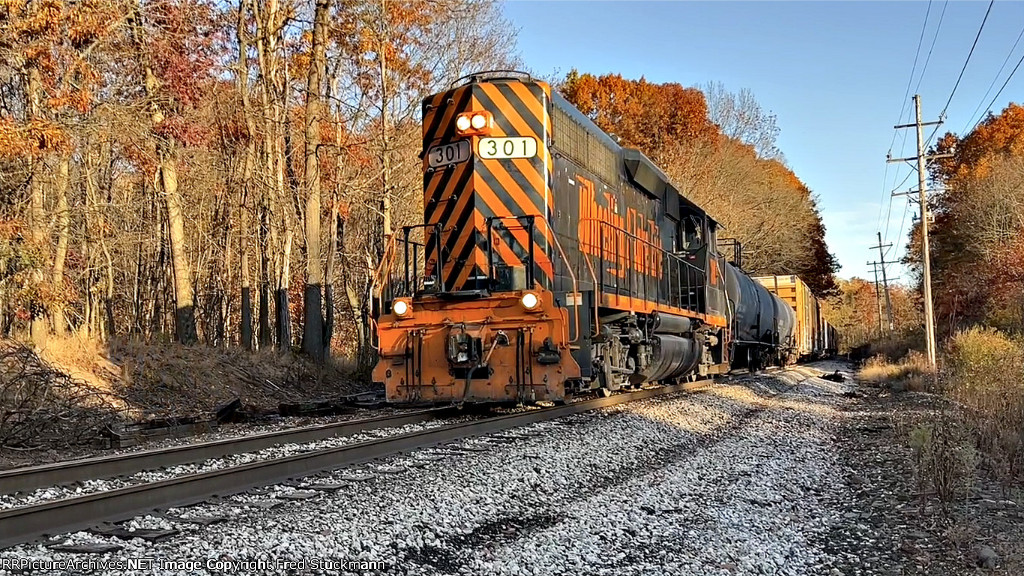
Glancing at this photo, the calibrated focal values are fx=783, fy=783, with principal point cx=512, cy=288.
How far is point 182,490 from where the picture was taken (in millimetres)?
4574

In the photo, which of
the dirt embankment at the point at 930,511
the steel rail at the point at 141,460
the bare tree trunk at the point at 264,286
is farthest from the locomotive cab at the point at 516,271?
the bare tree trunk at the point at 264,286

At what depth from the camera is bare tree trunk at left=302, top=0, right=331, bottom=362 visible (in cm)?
1541

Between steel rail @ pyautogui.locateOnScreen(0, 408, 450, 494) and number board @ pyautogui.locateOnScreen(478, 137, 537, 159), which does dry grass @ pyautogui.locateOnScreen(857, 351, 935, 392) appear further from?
steel rail @ pyautogui.locateOnScreen(0, 408, 450, 494)

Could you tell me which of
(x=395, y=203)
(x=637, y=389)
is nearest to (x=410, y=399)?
(x=637, y=389)

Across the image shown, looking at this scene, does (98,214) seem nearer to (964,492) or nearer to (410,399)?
(410,399)

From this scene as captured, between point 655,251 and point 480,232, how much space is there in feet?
14.0

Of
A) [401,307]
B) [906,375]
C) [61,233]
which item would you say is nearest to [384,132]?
[61,233]

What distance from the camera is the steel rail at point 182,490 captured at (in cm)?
382

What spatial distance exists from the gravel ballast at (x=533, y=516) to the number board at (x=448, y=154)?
155 inches

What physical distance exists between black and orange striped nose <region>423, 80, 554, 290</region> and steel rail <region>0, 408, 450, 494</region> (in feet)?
8.63

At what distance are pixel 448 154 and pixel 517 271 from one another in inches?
77.7

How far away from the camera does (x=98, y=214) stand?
1444 cm

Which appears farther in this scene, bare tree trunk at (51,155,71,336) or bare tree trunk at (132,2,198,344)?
bare tree trunk at (132,2,198,344)

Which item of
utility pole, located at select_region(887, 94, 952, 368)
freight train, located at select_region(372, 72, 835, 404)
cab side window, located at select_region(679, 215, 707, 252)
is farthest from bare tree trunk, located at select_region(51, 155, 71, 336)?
utility pole, located at select_region(887, 94, 952, 368)
